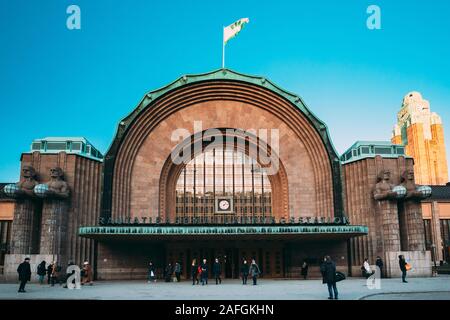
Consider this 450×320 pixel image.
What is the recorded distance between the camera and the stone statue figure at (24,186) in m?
29.2

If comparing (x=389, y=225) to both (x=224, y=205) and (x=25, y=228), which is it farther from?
(x=25, y=228)

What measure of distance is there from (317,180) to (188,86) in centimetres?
1198

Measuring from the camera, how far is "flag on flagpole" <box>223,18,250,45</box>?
33.8m

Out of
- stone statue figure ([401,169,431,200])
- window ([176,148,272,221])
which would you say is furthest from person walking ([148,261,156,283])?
stone statue figure ([401,169,431,200])

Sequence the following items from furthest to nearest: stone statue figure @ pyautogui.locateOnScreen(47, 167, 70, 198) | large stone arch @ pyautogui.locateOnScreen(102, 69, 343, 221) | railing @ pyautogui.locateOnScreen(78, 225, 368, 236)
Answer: large stone arch @ pyautogui.locateOnScreen(102, 69, 343, 221) → stone statue figure @ pyautogui.locateOnScreen(47, 167, 70, 198) → railing @ pyautogui.locateOnScreen(78, 225, 368, 236)

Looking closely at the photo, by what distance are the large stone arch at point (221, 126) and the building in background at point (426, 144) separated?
187 feet

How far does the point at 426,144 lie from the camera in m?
85.4

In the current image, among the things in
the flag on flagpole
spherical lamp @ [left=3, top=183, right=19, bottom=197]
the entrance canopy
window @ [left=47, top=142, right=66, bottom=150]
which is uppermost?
the flag on flagpole

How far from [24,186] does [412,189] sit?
26.0m

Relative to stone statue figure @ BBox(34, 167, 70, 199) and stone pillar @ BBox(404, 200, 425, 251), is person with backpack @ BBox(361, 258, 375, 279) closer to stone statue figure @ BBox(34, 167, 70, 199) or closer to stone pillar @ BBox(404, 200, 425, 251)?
stone pillar @ BBox(404, 200, 425, 251)

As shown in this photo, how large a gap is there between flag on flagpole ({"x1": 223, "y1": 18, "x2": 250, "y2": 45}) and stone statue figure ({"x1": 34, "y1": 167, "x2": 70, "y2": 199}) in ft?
51.0

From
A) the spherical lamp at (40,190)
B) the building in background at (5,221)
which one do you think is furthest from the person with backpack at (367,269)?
the building in background at (5,221)

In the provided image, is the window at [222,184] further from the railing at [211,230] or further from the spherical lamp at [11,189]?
the spherical lamp at [11,189]
